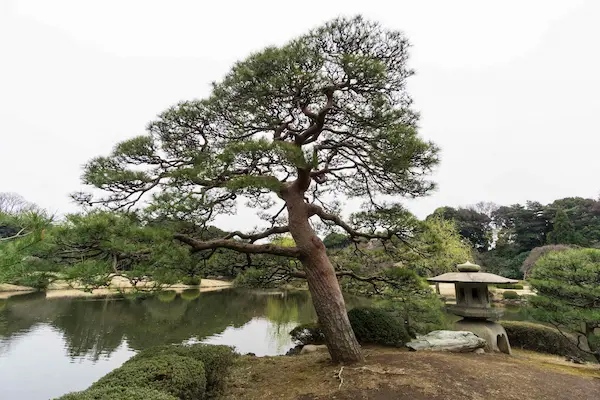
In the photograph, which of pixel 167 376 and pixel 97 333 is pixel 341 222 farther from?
pixel 97 333

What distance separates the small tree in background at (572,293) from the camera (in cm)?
498

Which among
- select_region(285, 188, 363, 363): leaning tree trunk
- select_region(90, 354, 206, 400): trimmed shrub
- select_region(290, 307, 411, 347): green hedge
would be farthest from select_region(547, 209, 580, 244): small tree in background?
select_region(90, 354, 206, 400): trimmed shrub

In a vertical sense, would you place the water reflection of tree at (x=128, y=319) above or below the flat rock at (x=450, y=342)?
below

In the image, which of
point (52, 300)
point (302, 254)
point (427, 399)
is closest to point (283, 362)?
point (302, 254)

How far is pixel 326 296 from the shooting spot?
3.88m

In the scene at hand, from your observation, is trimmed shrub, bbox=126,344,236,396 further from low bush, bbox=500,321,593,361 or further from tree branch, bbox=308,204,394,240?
low bush, bbox=500,321,593,361

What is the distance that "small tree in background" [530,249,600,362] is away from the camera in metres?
4.98

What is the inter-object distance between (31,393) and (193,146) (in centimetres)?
424

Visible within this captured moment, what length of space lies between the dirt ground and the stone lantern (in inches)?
55.0

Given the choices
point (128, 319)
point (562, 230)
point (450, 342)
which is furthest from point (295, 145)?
point (562, 230)

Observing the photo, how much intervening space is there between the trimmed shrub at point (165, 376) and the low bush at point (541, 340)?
6.99m

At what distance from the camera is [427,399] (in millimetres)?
2859

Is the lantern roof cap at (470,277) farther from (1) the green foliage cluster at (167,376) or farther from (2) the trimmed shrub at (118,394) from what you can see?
(2) the trimmed shrub at (118,394)

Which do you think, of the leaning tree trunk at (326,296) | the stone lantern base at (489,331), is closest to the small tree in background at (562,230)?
the stone lantern base at (489,331)
